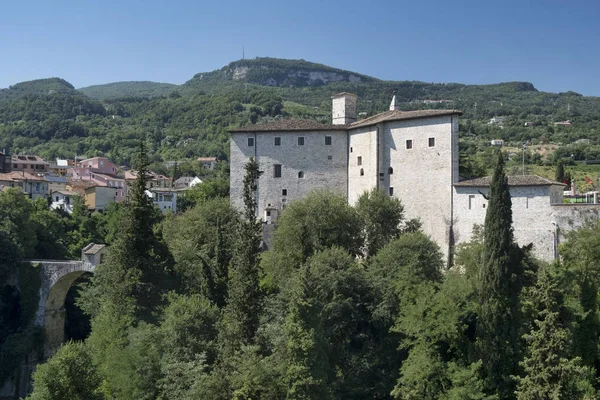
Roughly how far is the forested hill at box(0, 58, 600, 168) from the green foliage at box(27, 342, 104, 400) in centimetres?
7342

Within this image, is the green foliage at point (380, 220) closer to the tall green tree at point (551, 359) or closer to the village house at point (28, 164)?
the tall green tree at point (551, 359)

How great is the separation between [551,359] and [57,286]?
32.6 metres

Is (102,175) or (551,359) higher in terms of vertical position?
(102,175)

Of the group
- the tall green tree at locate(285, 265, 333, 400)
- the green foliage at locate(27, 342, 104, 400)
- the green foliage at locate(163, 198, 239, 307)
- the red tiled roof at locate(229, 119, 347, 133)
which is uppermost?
the red tiled roof at locate(229, 119, 347, 133)

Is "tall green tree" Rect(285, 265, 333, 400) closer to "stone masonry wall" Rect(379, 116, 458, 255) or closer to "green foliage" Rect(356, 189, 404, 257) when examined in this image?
"green foliage" Rect(356, 189, 404, 257)

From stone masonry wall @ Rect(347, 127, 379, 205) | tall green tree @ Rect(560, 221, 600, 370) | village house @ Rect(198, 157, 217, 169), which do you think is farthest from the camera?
village house @ Rect(198, 157, 217, 169)

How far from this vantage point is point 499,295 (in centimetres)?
3064

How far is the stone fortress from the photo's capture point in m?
37.1

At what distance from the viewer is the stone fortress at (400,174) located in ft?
122


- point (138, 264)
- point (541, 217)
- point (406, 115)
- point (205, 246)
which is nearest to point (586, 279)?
point (541, 217)

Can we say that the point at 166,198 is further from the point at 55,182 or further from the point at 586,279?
the point at 586,279

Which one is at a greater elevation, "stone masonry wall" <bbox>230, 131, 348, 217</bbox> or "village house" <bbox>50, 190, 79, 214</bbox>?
"stone masonry wall" <bbox>230, 131, 348, 217</bbox>

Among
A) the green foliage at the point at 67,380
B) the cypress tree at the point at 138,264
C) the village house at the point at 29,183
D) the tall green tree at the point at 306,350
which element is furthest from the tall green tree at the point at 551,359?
the village house at the point at 29,183

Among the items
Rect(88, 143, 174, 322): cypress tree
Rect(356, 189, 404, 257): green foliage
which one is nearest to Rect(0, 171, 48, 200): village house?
Rect(88, 143, 174, 322): cypress tree
